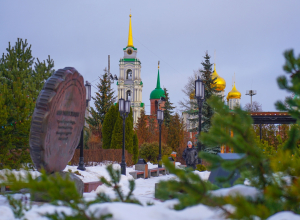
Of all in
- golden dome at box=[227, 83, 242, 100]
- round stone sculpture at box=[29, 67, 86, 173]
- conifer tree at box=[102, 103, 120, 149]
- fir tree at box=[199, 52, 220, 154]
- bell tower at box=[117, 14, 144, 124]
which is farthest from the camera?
bell tower at box=[117, 14, 144, 124]

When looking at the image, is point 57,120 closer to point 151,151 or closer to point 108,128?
point 108,128

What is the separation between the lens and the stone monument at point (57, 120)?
5660 mm

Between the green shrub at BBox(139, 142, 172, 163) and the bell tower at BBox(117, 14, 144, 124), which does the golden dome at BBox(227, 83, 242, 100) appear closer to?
the bell tower at BBox(117, 14, 144, 124)

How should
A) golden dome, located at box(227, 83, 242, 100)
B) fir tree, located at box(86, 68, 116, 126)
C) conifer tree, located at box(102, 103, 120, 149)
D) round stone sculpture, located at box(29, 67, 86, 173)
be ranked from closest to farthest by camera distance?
round stone sculpture, located at box(29, 67, 86, 173) → conifer tree, located at box(102, 103, 120, 149) → fir tree, located at box(86, 68, 116, 126) → golden dome, located at box(227, 83, 242, 100)

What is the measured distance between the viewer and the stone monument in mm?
5660

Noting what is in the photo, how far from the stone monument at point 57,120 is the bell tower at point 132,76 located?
180 ft

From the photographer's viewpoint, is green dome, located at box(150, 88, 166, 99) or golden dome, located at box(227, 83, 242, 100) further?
green dome, located at box(150, 88, 166, 99)

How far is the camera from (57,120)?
6008mm

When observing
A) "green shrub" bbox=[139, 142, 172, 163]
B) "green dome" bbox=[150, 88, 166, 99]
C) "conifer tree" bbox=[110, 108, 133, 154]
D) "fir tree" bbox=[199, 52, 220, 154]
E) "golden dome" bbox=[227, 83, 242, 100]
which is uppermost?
"green dome" bbox=[150, 88, 166, 99]

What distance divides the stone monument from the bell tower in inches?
2155

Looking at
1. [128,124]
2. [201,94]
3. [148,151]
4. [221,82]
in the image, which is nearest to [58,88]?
[201,94]

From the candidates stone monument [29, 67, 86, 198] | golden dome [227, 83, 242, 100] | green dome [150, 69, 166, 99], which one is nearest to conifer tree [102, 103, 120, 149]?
stone monument [29, 67, 86, 198]

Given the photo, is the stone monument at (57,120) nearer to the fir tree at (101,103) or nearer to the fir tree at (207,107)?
the fir tree at (207,107)

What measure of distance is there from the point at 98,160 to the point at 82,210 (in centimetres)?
1385
